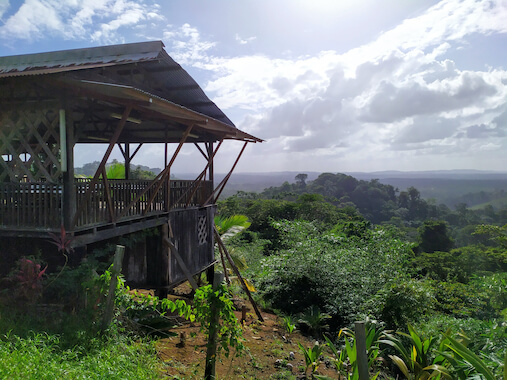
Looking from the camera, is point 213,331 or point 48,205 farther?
point 48,205

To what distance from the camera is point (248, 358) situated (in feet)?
20.7

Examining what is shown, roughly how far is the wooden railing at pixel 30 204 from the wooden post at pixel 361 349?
4667 mm

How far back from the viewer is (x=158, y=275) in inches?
342

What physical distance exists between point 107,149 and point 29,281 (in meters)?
2.27

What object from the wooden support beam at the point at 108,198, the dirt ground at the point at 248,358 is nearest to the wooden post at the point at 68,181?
the wooden support beam at the point at 108,198

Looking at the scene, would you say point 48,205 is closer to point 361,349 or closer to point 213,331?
point 213,331

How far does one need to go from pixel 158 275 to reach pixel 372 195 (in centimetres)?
7011

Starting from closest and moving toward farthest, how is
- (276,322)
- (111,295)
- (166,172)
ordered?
(111,295) < (166,172) < (276,322)

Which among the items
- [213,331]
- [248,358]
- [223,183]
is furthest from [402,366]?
[223,183]

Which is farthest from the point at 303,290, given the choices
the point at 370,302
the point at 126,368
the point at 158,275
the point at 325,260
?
the point at 126,368

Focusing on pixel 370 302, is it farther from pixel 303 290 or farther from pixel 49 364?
pixel 49 364

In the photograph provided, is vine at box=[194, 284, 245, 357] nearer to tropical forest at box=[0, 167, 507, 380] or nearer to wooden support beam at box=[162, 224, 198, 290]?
tropical forest at box=[0, 167, 507, 380]

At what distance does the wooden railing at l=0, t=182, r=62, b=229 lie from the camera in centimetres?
575

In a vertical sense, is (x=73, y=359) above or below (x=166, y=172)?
below
